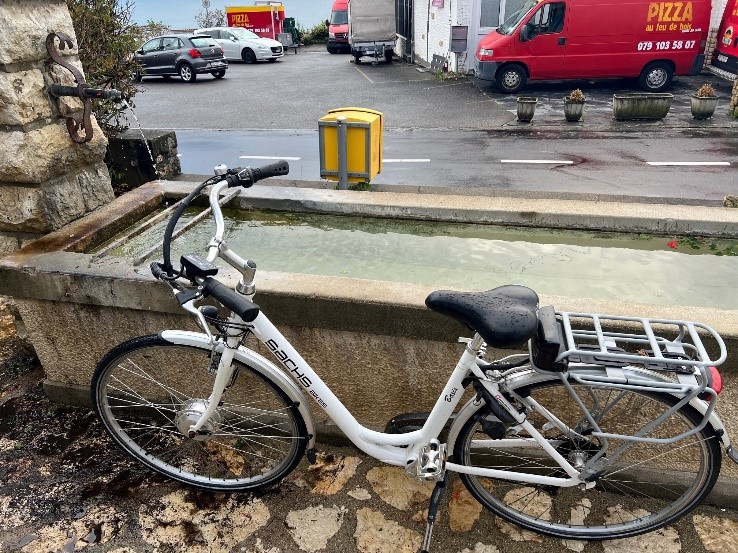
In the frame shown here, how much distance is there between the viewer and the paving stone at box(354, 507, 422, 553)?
2.67 meters

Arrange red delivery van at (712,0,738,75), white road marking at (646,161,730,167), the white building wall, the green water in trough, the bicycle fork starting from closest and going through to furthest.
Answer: the bicycle fork
the green water in trough
white road marking at (646,161,730,167)
red delivery van at (712,0,738,75)
the white building wall

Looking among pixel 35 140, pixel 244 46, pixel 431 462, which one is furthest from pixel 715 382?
pixel 244 46

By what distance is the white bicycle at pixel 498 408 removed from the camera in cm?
216

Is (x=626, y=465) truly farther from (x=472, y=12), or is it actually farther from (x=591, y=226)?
(x=472, y=12)

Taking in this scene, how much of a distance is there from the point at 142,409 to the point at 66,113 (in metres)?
2.02

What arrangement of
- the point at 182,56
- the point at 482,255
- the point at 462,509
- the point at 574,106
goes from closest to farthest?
the point at 462,509
the point at 482,255
the point at 574,106
the point at 182,56

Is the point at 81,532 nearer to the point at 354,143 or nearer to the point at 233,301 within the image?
the point at 233,301

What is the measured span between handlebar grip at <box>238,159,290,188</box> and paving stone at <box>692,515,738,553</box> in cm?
256

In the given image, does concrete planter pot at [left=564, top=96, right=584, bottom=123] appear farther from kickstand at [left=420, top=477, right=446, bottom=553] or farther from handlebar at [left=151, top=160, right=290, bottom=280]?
kickstand at [left=420, top=477, right=446, bottom=553]

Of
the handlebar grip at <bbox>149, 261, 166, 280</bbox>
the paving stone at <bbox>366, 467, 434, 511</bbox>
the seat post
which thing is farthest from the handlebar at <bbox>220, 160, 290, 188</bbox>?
the paving stone at <bbox>366, 467, 434, 511</bbox>

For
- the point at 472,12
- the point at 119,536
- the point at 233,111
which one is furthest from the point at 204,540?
the point at 472,12

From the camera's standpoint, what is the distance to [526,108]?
1327 cm

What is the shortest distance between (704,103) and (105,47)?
41.4ft

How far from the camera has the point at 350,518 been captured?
9.27 ft
